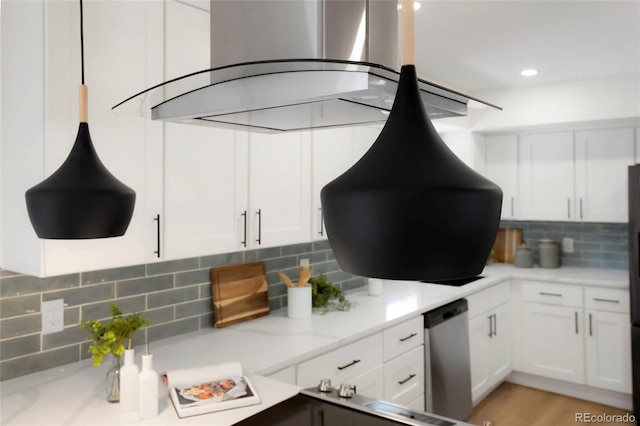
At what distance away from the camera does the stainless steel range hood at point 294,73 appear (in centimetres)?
88

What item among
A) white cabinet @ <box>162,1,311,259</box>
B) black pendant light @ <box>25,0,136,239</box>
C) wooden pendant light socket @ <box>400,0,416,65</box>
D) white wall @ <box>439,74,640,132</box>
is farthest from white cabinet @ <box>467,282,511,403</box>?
wooden pendant light socket @ <box>400,0,416,65</box>

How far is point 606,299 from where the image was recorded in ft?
12.1

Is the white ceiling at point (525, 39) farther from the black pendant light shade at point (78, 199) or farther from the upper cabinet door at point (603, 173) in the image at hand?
the black pendant light shade at point (78, 199)

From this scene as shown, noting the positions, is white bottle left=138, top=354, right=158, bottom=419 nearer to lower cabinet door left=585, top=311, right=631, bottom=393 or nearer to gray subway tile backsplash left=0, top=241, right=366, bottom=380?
gray subway tile backsplash left=0, top=241, right=366, bottom=380

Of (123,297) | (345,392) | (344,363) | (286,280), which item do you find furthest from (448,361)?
(123,297)

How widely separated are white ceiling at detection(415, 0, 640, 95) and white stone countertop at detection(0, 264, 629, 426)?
1564mm

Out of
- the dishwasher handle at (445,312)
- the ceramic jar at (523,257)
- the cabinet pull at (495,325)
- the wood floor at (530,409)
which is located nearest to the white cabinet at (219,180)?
the dishwasher handle at (445,312)

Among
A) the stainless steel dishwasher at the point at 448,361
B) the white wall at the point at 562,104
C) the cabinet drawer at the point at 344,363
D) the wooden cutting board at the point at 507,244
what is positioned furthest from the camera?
the wooden cutting board at the point at 507,244

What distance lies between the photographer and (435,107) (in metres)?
1.11

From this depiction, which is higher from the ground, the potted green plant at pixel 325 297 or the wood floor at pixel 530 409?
the potted green plant at pixel 325 297

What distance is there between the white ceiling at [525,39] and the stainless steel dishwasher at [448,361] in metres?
1.62

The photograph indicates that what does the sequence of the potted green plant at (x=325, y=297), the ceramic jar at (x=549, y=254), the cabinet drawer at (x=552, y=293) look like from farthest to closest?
the ceramic jar at (x=549, y=254)
the cabinet drawer at (x=552, y=293)
the potted green plant at (x=325, y=297)

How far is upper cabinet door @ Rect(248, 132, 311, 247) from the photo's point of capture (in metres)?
2.34

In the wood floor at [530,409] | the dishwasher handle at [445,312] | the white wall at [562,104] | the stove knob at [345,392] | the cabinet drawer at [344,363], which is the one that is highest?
the white wall at [562,104]
